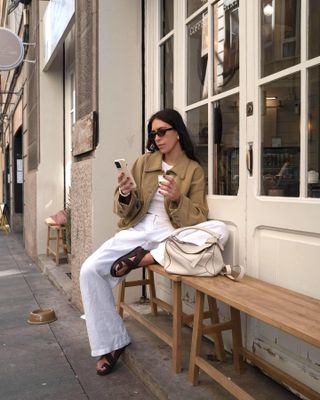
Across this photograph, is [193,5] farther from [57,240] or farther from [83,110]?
[57,240]

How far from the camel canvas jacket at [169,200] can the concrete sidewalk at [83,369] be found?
875 mm

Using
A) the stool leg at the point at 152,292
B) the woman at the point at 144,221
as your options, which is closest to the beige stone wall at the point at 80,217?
the stool leg at the point at 152,292

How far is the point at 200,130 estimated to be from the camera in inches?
134

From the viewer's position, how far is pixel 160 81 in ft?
13.4

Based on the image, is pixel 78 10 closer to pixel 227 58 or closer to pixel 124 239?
pixel 227 58

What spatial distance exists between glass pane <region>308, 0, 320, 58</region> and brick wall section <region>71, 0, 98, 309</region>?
231cm

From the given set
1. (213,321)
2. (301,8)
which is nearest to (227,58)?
(301,8)

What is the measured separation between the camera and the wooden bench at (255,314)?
1772mm

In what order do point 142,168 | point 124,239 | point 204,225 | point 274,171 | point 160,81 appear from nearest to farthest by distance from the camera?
point 274,171 < point 204,225 < point 124,239 < point 142,168 < point 160,81

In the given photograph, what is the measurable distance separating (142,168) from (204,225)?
2.24 ft

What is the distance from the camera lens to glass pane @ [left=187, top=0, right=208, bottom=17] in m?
3.39

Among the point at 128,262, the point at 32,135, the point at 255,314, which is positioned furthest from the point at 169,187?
the point at 32,135

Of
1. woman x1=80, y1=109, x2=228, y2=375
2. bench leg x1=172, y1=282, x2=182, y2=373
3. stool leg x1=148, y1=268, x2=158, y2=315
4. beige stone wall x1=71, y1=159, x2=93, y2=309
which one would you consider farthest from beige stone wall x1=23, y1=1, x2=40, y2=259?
bench leg x1=172, y1=282, x2=182, y2=373

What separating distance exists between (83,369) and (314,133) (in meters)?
2.16
